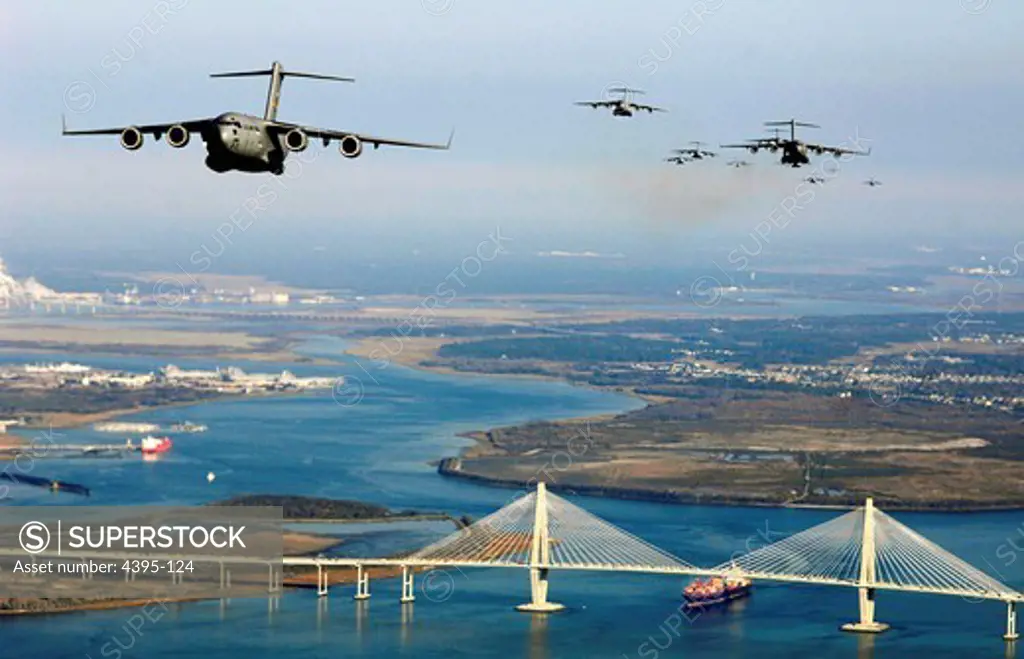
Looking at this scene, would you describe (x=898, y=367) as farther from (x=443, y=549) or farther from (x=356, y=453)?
(x=443, y=549)

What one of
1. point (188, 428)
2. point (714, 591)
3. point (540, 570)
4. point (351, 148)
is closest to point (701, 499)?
point (714, 591)

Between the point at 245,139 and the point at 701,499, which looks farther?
the point at 701,499

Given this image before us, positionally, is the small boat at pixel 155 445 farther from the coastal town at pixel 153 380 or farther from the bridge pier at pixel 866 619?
the bridge pier at pixel 866 619

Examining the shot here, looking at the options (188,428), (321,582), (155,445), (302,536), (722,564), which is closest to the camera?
(321,582)

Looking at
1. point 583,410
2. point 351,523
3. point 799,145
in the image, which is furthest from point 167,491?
point 799,145

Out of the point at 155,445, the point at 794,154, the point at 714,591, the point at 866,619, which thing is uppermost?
the point at 794,154

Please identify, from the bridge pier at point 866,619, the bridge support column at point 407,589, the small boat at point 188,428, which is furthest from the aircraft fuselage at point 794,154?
the small boat at point 188,428

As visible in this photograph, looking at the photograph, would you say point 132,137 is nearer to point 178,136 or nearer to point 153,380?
point 178,136
